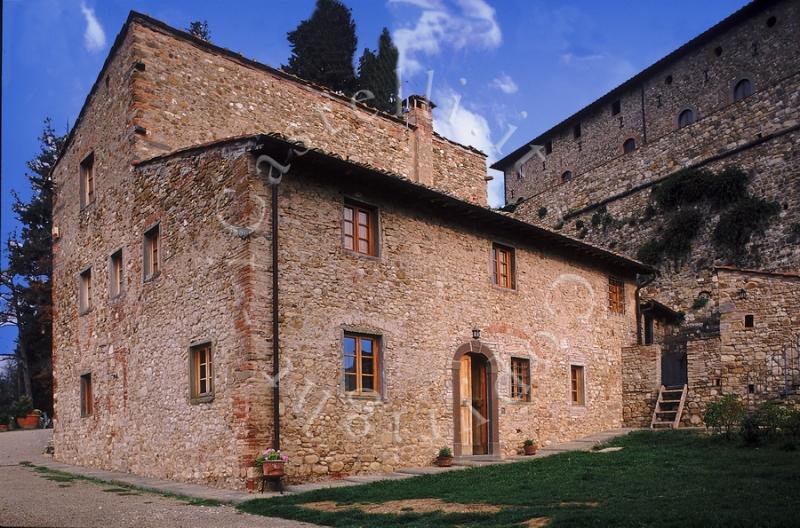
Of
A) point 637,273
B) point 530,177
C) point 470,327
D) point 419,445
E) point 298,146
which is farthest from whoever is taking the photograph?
point 530,177

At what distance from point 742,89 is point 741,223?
8580 millimetres

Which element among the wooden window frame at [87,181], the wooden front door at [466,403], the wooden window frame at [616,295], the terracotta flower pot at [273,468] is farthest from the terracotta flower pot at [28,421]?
the wooden window frame at [616,295]

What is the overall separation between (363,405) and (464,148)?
1115 cm

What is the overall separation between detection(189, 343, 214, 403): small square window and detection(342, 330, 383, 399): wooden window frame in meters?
2.27

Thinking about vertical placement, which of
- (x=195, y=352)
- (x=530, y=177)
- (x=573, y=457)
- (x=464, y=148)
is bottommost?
(x=573, y=457)

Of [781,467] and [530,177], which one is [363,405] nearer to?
[781,467]

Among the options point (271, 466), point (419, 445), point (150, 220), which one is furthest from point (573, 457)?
point (150, 220)

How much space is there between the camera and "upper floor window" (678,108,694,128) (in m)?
31.6

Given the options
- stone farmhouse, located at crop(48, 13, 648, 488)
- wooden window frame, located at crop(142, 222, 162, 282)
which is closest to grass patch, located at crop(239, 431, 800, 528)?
stone farmhouse, located at crop(48, 13, 648, 488)

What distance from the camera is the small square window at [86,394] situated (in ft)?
56.8

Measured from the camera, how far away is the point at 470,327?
15.7 metres

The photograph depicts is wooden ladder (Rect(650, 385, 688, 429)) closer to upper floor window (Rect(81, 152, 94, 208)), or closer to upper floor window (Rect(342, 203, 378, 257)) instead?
upper floor window (Rect(342, 203, 378, 257))

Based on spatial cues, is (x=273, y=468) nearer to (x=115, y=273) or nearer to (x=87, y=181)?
(x=115, y=273)

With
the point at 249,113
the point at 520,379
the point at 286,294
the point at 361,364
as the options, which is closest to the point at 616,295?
the point at 520,379
